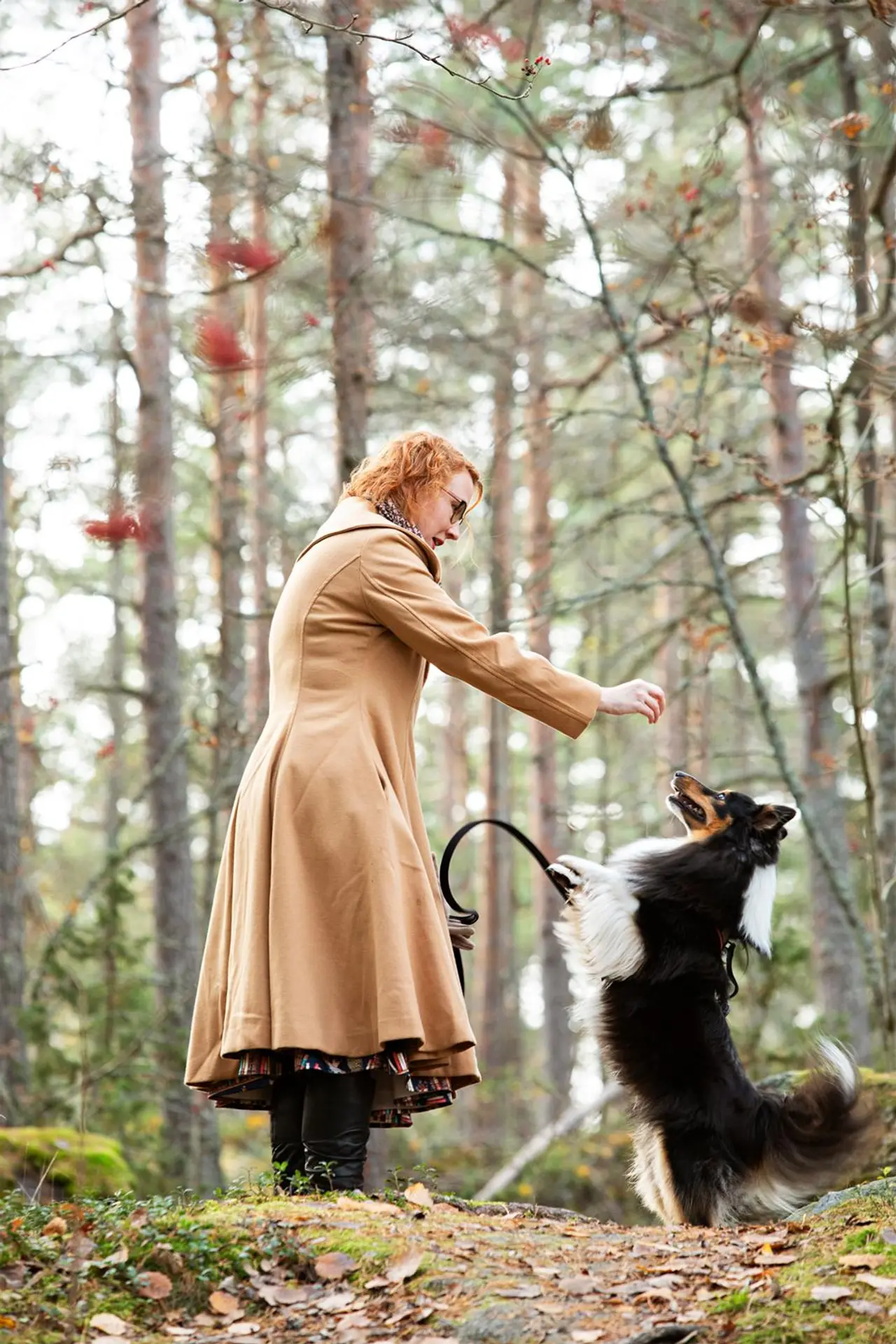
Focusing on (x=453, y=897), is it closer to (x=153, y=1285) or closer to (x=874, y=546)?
(x=153, y=1285)

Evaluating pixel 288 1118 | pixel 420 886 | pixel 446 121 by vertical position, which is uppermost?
pixel 446 121

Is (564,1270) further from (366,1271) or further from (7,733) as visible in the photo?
(7,733)

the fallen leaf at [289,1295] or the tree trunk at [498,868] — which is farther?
the tree trunk at [498,868]

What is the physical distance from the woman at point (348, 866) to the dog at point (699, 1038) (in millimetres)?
946

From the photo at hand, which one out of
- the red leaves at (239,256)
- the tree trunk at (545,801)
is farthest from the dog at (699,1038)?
the tree trunk at (545,801)

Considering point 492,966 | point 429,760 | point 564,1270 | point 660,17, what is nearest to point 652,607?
point 492,966

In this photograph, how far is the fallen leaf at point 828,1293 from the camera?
305cm

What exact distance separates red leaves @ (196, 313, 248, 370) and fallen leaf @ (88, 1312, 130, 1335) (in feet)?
20.6

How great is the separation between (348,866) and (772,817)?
1.95 metres

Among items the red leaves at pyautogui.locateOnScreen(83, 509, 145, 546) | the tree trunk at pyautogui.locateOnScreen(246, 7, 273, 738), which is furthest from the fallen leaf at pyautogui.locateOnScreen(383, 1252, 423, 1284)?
the tree trunk at pyautogui.locateOnScreen(246, 7, 273, 738)

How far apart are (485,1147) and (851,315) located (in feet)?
32.6

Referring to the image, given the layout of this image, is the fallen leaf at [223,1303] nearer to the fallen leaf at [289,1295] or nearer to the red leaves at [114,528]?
the fallen leaf at [289,1295]

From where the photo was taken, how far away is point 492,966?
17.5m

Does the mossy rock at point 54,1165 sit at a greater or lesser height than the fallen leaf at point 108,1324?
lesser
